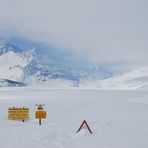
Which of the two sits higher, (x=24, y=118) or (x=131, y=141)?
(x=24, y=118)

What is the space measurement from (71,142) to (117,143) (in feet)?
6.70

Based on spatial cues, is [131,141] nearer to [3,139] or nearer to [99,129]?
[99,129]

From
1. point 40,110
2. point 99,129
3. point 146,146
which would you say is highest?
point 40,110

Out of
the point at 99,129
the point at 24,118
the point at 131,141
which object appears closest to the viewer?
the point at 131,141

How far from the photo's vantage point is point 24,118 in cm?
2114

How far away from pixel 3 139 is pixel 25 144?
1.29 m

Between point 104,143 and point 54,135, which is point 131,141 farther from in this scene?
point 54,135

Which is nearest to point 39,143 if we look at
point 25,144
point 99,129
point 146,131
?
point 25,144

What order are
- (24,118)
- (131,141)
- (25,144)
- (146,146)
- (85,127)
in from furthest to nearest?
(24,118), (85,127), (131,141), (146,146), (25,144)

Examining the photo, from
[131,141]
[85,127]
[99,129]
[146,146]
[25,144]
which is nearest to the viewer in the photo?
[25,144]

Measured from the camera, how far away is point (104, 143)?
547 inches

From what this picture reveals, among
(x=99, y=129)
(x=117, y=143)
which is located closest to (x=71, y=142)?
(x=117, y=143)

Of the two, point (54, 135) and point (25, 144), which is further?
point (54, 135)

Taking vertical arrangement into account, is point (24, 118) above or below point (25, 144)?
above
